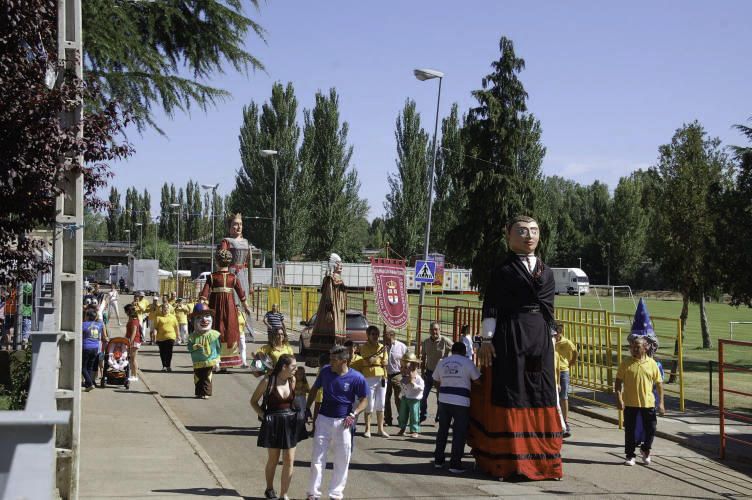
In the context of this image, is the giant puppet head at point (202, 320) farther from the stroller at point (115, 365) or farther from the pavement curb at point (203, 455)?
the stroller at point (115, 365)

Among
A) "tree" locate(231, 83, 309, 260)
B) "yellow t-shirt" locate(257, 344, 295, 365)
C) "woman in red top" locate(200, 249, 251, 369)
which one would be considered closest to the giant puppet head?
"woman in red top" locate(200, 249, 251, 369)

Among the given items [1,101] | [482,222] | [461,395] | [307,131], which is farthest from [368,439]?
[307,131]

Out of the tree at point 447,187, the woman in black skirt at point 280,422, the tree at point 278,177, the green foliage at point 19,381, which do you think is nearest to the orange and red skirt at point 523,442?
the woman in black skirt at point 280,422

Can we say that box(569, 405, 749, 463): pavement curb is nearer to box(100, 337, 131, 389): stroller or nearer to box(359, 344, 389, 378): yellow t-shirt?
box(359, 344, 389, 378): yellow t-shirt

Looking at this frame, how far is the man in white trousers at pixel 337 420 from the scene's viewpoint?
28.3ft

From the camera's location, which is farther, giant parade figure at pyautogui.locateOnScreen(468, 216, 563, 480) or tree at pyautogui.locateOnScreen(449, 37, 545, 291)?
tree at pyautogui.locateOnScreen(449, 37, 545, 291)

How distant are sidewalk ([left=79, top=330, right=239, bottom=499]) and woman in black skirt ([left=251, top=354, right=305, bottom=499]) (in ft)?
1.57

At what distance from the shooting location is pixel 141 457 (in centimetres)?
1023

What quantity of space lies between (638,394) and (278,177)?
183 feet

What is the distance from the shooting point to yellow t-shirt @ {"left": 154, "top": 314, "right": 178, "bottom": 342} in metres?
19.8

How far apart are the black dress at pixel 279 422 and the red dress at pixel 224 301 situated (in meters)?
9.11

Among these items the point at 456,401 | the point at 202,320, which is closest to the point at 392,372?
the point at 456,401

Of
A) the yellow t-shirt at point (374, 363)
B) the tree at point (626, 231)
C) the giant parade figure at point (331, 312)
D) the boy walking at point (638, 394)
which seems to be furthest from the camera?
the tree at point (626, 231)

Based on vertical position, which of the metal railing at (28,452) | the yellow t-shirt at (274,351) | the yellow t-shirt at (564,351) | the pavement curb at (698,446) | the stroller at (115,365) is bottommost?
the pavement curb at (698,446)
